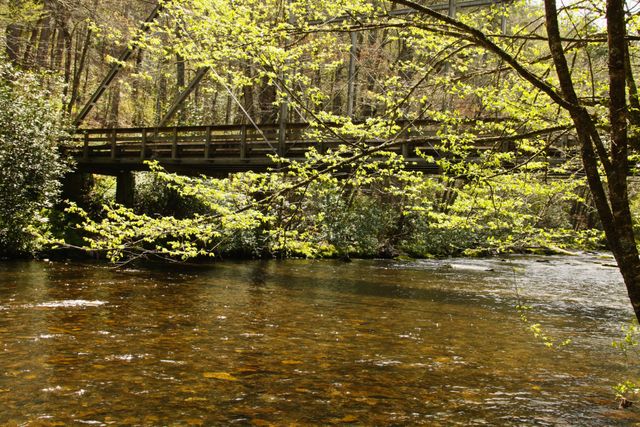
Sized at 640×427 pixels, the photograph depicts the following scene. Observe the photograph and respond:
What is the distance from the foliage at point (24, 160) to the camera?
14531mm

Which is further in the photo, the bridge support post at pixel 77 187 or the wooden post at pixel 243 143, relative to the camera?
the bridge support post at pixel 77 187

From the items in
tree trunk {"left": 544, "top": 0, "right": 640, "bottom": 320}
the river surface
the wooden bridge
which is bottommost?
the river surface

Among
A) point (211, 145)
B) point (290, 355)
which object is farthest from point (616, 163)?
point (211, 145)

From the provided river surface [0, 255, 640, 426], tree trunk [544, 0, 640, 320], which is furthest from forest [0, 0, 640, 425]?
river surface [0, 255, 640, 426]

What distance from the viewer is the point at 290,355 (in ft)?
20.7

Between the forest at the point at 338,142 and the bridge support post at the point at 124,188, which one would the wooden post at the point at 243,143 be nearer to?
the forest at the point at 338,142

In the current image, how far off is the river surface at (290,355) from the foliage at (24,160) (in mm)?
2413

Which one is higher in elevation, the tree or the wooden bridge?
the wooden bridge

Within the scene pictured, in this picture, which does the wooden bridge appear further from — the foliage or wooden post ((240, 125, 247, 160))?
the foliage

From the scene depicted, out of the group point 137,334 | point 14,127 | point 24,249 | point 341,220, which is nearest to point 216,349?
point 137,334

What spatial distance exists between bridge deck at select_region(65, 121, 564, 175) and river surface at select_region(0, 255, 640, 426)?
5.33 m

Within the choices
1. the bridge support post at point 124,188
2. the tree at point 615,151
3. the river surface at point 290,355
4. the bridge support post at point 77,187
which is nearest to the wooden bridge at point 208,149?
the bridge support post at point 124,188

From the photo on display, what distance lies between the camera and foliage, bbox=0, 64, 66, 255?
47.7ft

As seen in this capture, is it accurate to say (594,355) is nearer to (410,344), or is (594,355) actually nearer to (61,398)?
Result: (410,344)
